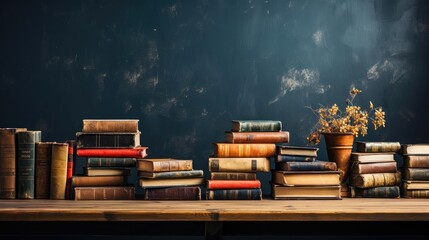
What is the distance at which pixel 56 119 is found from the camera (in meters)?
3.52

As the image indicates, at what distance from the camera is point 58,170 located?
10.2ft

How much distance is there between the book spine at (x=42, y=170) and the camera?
312 centimetres

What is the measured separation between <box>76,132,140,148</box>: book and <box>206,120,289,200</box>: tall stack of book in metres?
0.48

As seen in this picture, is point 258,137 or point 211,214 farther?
point 258,137

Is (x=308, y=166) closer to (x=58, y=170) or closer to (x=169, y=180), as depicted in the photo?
(x=169, y=180)

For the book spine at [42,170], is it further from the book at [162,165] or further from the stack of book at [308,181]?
the stack of book at [308,181]

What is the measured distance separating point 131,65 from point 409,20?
1.79 m

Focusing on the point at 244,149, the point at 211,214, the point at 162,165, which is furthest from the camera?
the point at 244,149

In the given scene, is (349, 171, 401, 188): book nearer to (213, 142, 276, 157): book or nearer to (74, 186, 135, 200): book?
(213, 142, 276, 157): book

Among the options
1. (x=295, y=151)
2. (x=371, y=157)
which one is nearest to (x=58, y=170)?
(x=295, y=151)

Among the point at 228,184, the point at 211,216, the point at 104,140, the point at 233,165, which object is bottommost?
the point at 211,216

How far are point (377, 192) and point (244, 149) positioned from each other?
0.80m
